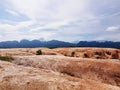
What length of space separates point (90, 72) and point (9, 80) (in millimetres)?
17686

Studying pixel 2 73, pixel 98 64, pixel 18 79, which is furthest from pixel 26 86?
pixel 98 64

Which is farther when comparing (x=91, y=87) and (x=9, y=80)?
(x=9, y=80)

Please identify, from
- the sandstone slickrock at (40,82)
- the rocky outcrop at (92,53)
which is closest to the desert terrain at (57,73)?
the sandstone slickrock at (40,82)

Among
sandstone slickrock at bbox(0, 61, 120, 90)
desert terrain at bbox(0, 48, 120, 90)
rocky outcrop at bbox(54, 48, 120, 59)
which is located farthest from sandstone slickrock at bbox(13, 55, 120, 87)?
rocky outcrop at bbox(54, 48, 120, 59)

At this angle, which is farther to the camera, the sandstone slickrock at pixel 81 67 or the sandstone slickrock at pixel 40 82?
the sandstone slickrock at pixel 81 67

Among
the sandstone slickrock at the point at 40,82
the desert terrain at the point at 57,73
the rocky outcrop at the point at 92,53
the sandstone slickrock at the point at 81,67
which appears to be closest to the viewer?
the sandstone slickrock at the point at 40,82

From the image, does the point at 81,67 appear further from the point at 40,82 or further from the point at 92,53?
the point at 92,53

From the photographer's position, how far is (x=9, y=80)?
25.2m

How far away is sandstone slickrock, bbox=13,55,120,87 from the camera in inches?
1531

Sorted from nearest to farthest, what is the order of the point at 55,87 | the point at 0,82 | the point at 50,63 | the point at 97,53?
1. the point at 55,87
2. the point at 0,82
3. the point at 50,63
4. the point at 97,53

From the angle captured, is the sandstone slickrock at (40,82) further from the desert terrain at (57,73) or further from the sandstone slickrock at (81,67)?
the sandstone slickrock at (81,67)

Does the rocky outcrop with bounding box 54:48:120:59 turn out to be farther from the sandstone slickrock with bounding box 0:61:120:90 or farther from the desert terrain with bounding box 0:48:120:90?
the sandstone slickrock with bounding box 0:61:120:90

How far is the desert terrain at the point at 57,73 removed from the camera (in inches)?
939

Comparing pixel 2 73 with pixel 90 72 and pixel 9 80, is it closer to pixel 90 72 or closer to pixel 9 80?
pixel 9 80
